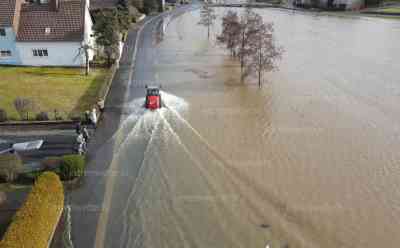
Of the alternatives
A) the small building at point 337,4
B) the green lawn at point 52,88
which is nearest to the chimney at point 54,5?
the green lawn at point 52,88

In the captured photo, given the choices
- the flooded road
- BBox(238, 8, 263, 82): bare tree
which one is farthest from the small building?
BBox(238, 8, 263, 82): bare tree

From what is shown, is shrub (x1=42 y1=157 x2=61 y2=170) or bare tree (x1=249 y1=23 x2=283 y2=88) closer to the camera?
shrub (x1=42 y1=157 x2=61 y2=170)

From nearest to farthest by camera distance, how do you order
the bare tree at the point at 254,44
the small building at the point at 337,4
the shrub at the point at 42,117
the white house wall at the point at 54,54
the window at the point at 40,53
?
the shrub at the point at 42,117 → the bare tree at the point at 254,44 → the white house wall at the point at 54,54 → the window at the point at 40,53 → the small building at the point at 337,4

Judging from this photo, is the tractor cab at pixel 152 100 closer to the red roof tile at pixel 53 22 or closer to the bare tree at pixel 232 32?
the red roof tile at pixel 53 22

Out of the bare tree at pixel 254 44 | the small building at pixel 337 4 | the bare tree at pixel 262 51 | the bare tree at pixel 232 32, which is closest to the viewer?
the bare tree at pixel 262 51

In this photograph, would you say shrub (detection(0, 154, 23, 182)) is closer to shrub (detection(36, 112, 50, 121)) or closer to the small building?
shrub (detection(36, 112, 50, 121))

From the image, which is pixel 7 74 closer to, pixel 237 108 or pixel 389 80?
pixel 237 108

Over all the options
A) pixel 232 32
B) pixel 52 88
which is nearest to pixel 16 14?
pixel 52 88
